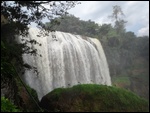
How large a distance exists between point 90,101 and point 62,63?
9660mm

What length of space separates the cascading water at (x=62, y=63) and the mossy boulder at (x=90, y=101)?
20.0 ft

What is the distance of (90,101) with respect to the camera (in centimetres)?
1501

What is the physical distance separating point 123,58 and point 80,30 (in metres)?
9.27

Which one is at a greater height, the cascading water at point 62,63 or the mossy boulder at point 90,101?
the cascading water at point 62,63

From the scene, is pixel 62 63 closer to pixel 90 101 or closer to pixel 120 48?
pixel 90 101

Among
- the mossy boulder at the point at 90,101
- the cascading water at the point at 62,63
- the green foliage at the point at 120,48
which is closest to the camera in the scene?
the mossy boulder at the point at 90,101

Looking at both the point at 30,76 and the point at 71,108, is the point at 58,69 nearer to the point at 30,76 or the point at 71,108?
the point at 30,76

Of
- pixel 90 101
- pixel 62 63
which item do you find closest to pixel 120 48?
pixel 62 63

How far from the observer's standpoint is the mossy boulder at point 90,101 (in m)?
14.8

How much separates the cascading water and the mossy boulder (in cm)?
609

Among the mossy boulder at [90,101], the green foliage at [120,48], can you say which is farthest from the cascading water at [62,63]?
the green foliage at [120,48]

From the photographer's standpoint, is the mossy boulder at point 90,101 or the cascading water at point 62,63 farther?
the cascading water at point 62,63

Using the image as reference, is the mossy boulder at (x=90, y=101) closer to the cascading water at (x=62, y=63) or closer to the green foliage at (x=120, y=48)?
the cascading water at (x=62, y=63)

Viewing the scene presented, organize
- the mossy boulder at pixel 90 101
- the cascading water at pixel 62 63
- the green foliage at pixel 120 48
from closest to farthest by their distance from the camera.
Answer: the mossy boulder at pixel 90 101 < the cascading water at pixel 62 63 < the green foliage at pixel 120 48
